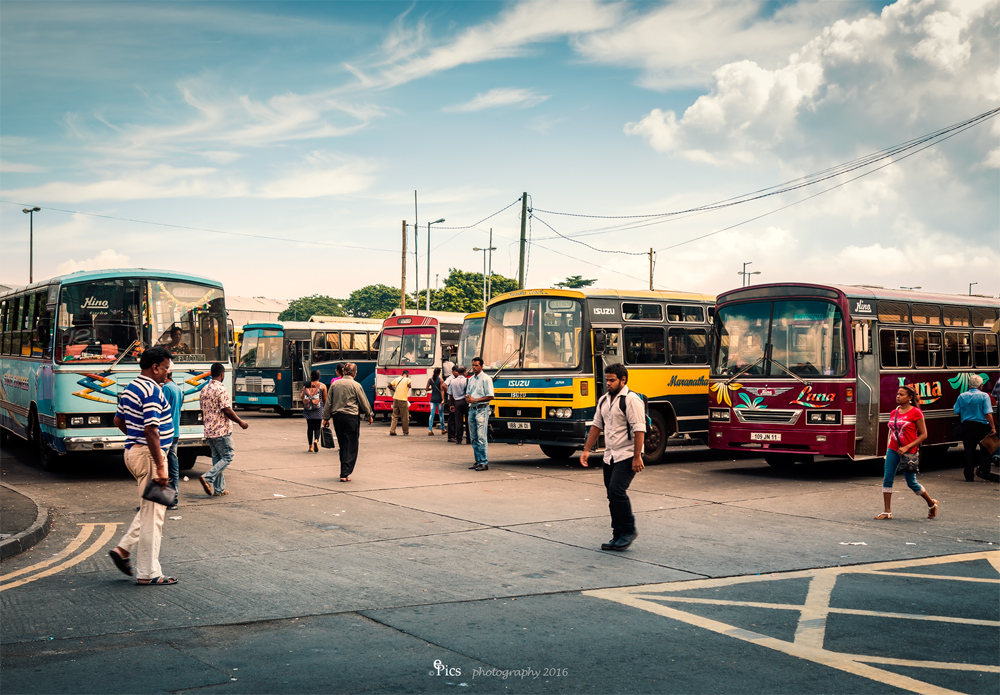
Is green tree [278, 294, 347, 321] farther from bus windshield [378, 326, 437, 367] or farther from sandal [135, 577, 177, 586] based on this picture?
sandal [135, 577, 177, 586]

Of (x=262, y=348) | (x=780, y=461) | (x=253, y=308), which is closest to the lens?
(x=780, y=461)

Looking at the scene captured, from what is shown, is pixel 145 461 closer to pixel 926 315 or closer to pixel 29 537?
pixel 29 537

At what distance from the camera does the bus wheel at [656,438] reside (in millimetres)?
17094

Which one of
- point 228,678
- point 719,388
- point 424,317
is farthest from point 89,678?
point 424,317

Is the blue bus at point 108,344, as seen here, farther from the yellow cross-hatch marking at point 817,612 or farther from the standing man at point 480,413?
the yellow cross-hatch marking at point 817,612

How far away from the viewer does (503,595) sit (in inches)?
271

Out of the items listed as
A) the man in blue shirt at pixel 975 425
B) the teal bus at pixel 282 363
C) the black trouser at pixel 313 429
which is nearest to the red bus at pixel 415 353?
the teal bus at pixel 282 363

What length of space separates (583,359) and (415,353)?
12.9 metres

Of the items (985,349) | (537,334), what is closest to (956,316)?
(985,349)

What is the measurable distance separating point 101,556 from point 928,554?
25.7 feet

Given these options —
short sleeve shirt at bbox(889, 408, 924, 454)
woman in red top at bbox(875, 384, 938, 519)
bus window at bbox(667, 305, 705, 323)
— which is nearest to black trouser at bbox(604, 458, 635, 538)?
woman in red top at bbox(875, 384, 938, 519)

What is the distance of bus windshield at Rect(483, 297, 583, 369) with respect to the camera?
16391 millimetres

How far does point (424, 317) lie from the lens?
2848cm

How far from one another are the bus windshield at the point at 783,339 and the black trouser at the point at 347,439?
6.39 metres
